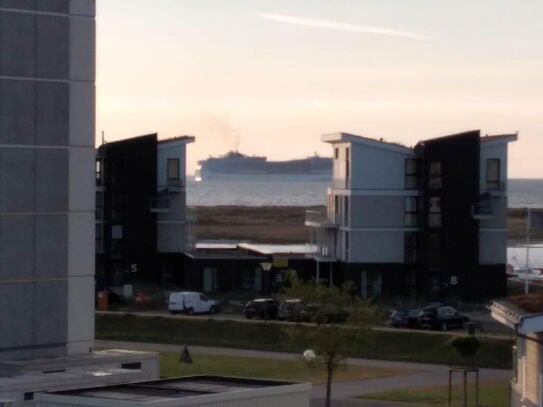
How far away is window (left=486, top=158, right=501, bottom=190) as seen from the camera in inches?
2584

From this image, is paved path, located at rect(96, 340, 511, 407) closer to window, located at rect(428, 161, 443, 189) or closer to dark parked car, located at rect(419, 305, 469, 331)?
dark parked car, located at rect(419, 305, 469, 331)

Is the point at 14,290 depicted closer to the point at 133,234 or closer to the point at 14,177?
the point at 14,177

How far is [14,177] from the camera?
27.3 meters

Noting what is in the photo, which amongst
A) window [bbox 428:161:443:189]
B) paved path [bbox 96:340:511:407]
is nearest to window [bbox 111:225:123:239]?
window [bbox 428:161:443:189]

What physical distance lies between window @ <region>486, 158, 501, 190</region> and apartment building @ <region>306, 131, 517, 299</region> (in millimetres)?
45

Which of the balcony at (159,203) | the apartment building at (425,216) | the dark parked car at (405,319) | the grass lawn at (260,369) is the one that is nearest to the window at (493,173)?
the apartment building at (425,216)

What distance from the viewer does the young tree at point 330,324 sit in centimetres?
3488

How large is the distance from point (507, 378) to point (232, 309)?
20.6 metres

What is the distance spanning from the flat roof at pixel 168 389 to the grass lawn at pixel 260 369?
14.5 m

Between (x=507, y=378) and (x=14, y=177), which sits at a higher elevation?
(x=14, y=177)

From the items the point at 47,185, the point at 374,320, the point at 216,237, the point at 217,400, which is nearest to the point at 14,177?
the point at 47,185

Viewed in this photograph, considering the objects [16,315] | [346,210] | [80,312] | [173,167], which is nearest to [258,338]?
[346,210]

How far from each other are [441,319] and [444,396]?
16.0 meters

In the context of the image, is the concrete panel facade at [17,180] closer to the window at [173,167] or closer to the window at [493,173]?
the window at [493,173]
